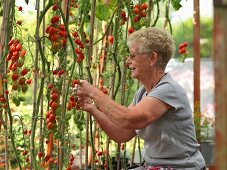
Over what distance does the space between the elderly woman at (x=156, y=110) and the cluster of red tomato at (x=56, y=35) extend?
0.18m

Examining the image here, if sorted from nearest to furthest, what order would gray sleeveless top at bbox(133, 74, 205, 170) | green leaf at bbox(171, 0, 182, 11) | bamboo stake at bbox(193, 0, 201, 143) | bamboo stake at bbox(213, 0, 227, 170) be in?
bamboo stake at bbox(213, 0, 227, 170), gray sleeveless top at bbox(133, 74, 205, 170), green leaf at bbox(171, 0, 182, 11), bamboo stake at bbox(193, 0, 201, 143)

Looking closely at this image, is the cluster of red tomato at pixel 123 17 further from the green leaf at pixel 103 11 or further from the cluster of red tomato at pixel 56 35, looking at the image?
the cluster of red tomato at pixel 56 35

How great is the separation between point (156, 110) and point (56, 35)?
446mm

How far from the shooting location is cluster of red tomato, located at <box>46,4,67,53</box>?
1.84 m

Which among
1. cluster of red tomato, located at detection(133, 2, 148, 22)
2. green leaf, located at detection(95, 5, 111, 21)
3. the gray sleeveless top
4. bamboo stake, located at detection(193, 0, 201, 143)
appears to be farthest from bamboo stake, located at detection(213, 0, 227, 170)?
bamboo stake, located at detection(193, 0, 201, 143)

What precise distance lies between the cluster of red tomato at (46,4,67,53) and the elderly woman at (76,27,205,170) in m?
0.18

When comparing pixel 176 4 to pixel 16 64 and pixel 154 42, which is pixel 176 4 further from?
pixel 16 64

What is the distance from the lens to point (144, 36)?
193 centimetres

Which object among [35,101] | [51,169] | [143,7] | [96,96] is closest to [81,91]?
[96,96]

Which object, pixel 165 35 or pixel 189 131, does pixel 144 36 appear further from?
pixel 189 131

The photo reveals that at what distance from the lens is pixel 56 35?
185cm

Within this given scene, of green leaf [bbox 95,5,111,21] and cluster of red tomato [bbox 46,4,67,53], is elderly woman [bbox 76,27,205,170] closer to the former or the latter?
cluster of red tomato [bbox 46,4,67,53]

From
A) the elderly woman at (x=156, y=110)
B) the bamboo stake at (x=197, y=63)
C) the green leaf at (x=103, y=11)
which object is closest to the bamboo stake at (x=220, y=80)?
the elderly woman at (x=156, y=110)

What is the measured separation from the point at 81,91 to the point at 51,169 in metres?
0.58
